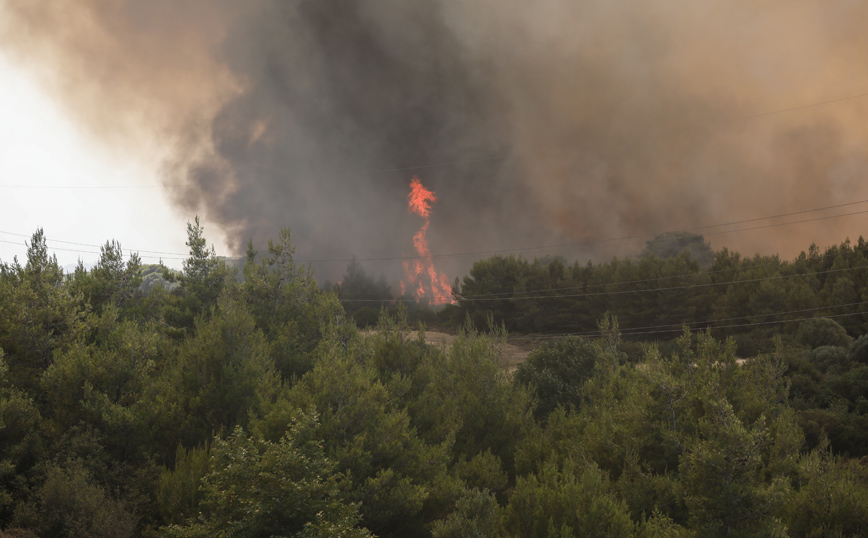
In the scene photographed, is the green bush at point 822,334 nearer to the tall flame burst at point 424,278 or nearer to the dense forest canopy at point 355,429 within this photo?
the dense forest canopy at point 355,429

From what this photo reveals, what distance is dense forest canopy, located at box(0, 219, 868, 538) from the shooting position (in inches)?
441

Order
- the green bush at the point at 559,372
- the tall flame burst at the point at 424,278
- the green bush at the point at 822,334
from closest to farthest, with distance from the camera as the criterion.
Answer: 1. the green bush at the point at 559,372
2. the green bush at the point at 822,334
3. the tall flame burst at the point at 424,278

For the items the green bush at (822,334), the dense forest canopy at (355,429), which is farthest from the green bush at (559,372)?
the green bush at (822,334)

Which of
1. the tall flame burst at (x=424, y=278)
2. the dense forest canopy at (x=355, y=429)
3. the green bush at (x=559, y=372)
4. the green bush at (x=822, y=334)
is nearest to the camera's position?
the dense forest canopy at (x=355, y=429)

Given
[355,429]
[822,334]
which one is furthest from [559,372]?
[355,429]

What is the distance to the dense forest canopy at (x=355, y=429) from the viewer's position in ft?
36.8

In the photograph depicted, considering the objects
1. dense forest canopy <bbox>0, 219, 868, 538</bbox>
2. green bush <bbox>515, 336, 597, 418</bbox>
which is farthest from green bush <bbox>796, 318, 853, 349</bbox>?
green bush <bbox>515, 336, 597, 418</bbox>

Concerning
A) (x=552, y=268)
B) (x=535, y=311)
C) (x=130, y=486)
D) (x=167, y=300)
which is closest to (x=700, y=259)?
(x=552, y=268)

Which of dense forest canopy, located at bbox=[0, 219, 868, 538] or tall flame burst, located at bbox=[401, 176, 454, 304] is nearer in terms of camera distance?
dense forest canopy, located at bbox=[0, 219, 868, 538]

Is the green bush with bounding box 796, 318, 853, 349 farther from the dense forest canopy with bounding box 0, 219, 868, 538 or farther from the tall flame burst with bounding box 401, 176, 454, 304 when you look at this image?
the tall flame burst with bounding box 401, 176, 454, 304

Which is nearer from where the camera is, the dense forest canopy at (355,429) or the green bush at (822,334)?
the dense forest canopy at (355,429)

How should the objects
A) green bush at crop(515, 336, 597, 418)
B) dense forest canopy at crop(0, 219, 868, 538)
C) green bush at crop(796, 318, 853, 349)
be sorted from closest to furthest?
dense forest canopy at crop(0, 219, 868, 538)
green bush at crop(515, 336, 597, 418)
green bush at crop(796, 318, 853, 349)

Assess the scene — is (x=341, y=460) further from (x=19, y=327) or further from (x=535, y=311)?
(x=535, y=311)

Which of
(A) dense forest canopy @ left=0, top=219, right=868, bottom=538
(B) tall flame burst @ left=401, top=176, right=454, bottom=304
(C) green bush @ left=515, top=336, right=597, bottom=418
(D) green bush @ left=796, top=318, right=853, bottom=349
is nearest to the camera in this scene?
(A) dense forest canopy @ left=0, top=219, right=868, bottom=538
